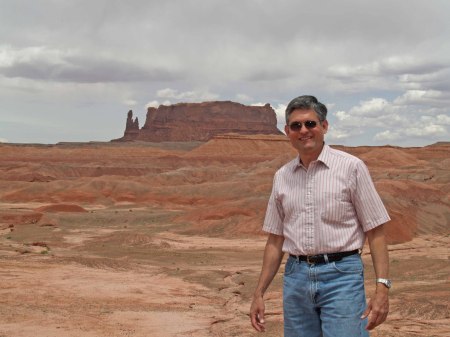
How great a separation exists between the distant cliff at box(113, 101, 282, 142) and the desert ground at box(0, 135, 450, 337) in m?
115

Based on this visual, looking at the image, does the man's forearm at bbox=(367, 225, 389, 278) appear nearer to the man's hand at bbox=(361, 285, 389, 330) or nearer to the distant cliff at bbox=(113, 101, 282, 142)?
the man's hand at bbox=(361, 285, 389, 330)

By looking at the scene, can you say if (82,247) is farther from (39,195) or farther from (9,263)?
(39,195)

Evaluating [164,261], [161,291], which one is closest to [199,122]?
[164,261]

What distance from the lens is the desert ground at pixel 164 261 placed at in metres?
9.98

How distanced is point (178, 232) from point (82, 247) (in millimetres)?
7524

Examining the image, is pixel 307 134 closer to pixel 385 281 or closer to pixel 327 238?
pixel 327 238

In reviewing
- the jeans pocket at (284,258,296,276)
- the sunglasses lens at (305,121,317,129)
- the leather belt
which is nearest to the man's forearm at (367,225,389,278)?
the leather belt

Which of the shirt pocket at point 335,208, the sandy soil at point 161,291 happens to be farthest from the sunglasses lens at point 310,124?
the sandy soil at point 161,291

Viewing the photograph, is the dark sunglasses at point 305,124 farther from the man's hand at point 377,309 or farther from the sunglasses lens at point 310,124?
the man's hand at point 377,309

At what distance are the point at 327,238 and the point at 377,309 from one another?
0.50m

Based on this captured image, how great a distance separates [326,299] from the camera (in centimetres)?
375

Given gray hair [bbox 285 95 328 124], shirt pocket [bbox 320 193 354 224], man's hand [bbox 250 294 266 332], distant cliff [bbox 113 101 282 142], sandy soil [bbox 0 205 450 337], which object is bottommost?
sandy soil [bbox 0 205 450 337]

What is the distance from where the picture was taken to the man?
371 cm

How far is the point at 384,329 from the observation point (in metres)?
9.47
